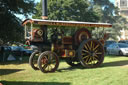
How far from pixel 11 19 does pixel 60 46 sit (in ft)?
24.0

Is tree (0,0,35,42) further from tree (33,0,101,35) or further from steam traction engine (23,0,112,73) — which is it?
tree (33,0,101,35)

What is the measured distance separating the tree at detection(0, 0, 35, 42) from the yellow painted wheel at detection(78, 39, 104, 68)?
730cm

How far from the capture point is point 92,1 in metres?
56.5

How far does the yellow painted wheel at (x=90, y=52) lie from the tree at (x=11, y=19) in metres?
7.30

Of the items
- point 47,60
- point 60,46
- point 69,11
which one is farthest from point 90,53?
point 69,11

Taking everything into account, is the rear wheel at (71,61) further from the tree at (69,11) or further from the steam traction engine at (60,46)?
the tree at (69,11)

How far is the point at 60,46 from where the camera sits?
1022cm

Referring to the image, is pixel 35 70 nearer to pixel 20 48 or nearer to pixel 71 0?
pixel 20 48

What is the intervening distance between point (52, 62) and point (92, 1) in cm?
4953

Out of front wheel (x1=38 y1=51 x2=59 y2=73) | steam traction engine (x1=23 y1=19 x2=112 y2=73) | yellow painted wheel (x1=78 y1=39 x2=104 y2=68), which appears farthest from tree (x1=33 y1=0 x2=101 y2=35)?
front wheel (x1=38 y1=51 x2=59 y2=73)

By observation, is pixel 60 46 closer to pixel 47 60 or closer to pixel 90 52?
pixel 47 60

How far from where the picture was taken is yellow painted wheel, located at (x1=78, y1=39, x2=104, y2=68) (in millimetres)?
10215

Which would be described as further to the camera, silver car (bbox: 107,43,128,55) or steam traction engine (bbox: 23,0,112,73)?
silver car (bbox: 107,43,128,55)

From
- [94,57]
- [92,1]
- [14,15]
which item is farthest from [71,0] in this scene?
[92,1]
